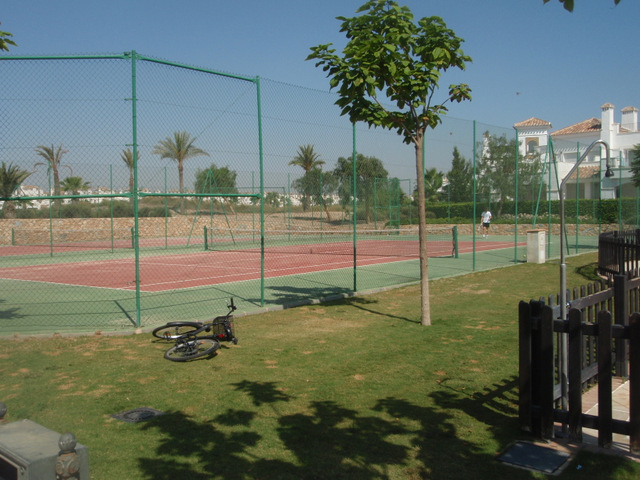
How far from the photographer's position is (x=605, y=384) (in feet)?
14.3

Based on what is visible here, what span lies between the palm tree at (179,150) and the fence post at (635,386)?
710 cm

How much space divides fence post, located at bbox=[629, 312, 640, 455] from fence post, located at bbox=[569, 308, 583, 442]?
1.19 ft

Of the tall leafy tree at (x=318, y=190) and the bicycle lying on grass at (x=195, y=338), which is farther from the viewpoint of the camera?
the tall leafy tree at (x=318, y=190)

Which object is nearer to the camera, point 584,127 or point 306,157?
point 306,157

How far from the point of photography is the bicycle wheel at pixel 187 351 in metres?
7.14

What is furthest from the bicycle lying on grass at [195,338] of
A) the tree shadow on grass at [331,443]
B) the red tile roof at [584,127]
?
the red tile roof at [584,127]

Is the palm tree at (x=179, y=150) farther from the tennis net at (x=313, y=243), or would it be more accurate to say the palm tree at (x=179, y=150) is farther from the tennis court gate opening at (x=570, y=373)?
the tennis net at (x=313, y=243)

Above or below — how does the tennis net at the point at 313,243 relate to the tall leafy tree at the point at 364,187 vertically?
below

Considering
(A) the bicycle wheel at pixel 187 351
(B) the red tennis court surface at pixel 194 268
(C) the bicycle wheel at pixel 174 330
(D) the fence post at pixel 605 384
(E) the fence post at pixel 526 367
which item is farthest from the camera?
(B) the red tennis court surface at pixel 194 268

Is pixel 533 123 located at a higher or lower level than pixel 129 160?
higher

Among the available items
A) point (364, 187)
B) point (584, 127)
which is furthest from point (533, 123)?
point (364, 187)

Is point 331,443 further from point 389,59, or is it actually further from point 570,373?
point 389,59

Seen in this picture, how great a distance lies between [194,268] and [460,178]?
32.3 ft

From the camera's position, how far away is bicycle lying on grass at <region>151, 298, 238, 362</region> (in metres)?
7.24
